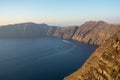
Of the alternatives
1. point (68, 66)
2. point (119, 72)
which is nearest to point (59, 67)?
point (68, 66)

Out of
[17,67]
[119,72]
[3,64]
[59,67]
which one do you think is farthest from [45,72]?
[119,72]

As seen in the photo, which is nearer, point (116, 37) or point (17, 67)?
point (116, 37)

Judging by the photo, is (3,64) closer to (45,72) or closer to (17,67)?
(17,67)

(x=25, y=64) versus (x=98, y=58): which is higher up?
(x=98, y=58)

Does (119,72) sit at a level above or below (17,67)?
above

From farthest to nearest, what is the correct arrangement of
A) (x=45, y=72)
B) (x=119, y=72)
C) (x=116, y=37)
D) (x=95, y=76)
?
(x=45, y=72)
(x=116, y=37)
(x=95, y=76)
(x=119, y=72)

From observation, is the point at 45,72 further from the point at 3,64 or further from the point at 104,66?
the point at 104,66

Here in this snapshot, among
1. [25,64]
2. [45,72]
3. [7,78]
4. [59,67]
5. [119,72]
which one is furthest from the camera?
[25,64]


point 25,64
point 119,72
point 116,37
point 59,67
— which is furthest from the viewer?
point 25,64

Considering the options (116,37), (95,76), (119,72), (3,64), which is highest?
(116,37)
